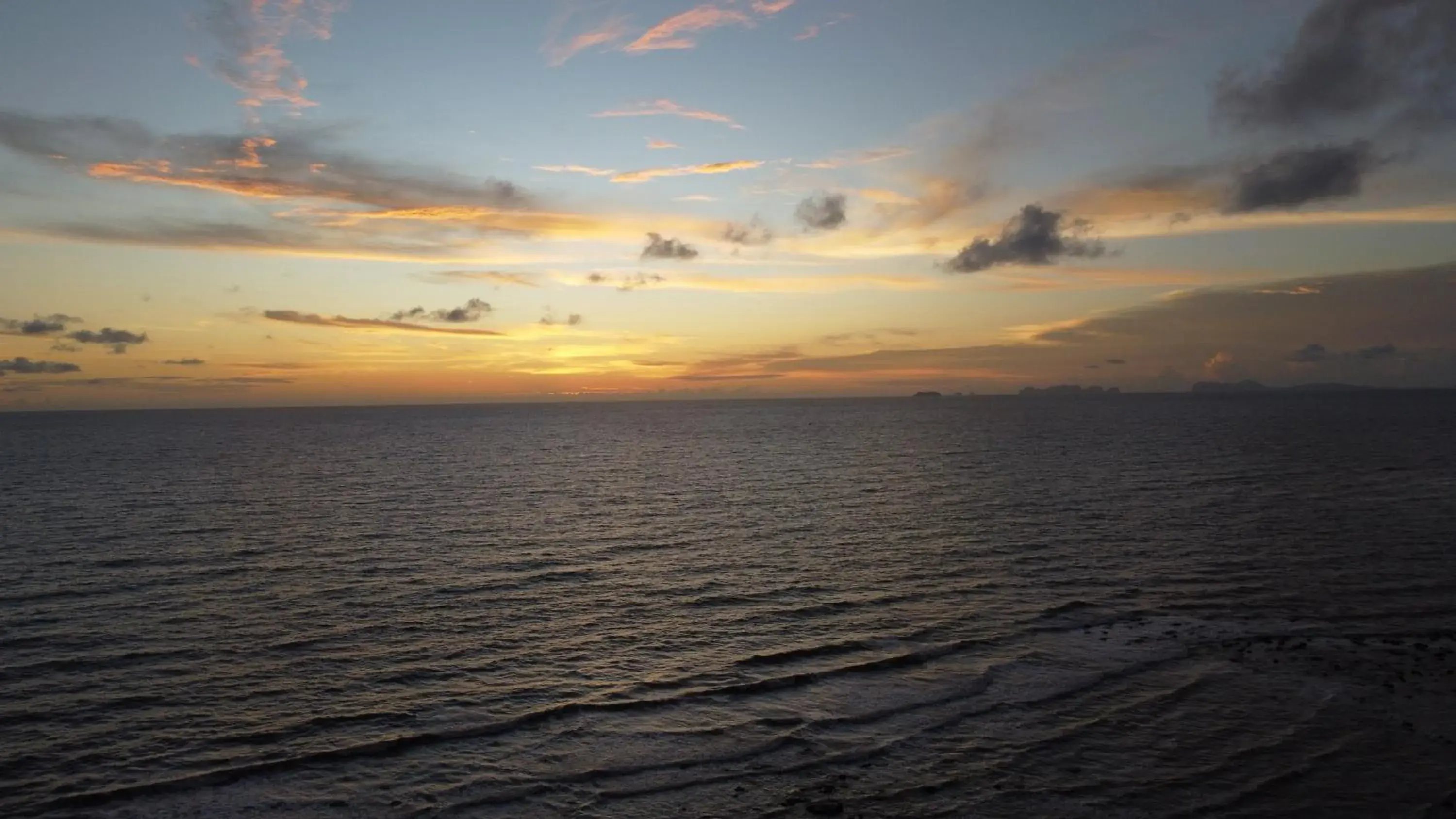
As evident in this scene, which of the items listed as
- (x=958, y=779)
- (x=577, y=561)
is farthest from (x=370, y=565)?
(x=958, y=779)

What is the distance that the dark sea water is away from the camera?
21719 millimetres

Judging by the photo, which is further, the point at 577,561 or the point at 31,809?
the point at 577,561

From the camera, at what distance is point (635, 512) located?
242 feet

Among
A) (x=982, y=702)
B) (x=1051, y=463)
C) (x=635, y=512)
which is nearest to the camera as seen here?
(x=982, y=702)

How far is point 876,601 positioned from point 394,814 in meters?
25.3

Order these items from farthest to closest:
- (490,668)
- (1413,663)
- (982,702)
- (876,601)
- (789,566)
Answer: (789,566)
(876,601)
(490,668)
(1413,663)
(982,702)

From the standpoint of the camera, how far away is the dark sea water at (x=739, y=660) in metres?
21.7

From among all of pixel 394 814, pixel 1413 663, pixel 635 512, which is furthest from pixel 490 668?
pixel 635 512

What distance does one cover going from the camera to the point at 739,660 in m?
32.2

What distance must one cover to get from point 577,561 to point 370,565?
1209 cm

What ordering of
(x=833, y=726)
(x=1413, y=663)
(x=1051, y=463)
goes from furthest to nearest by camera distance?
(x=1051, y=463) < (x=1413, y=663) < (x=833, y=726)

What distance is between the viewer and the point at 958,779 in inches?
861

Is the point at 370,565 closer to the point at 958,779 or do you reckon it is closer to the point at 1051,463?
the point at 958,779

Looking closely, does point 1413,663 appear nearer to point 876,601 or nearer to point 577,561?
point 876,601
